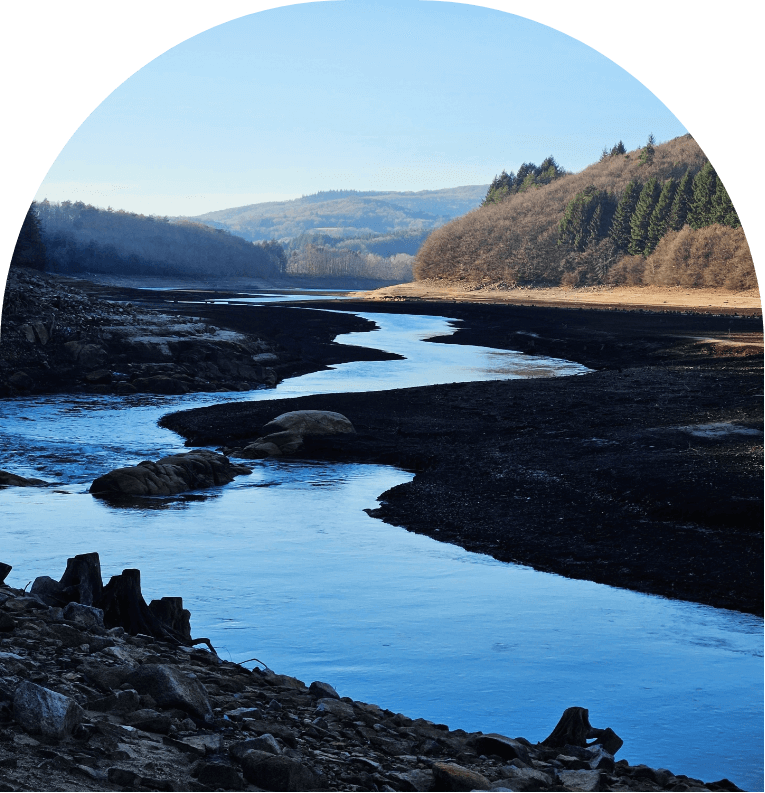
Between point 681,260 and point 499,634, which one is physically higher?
point 681,260

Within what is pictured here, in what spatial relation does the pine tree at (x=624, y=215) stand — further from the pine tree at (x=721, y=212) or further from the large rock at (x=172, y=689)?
the large rock at (x=172, y=689)

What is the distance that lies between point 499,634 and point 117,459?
9.04 meters

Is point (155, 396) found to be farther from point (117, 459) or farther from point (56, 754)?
point (56, 754)

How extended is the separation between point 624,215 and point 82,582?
3179 inches

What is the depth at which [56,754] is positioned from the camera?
404 centimetres

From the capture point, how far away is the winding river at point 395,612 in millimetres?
5902

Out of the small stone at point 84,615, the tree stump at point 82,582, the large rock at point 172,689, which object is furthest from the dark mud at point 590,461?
the tree stump at point 82,582

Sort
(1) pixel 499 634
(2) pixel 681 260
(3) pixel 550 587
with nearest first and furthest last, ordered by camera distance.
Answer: (1) pixel 499 634
(3) pixel 550 587
(2) pixel 681 260

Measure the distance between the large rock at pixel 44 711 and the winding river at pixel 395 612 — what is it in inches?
102

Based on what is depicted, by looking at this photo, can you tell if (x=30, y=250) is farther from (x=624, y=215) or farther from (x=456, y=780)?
(x=624, y=215)

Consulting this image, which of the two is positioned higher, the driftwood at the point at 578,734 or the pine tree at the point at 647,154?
the pine tree at the point at 647,154

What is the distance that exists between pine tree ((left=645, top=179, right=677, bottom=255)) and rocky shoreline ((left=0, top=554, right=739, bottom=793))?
72.0m

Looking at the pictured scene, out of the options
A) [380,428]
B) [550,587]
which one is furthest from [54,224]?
[550,587]

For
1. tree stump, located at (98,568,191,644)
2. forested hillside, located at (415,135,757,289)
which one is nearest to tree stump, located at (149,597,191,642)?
tree stump, located at (98,568,191,644)
